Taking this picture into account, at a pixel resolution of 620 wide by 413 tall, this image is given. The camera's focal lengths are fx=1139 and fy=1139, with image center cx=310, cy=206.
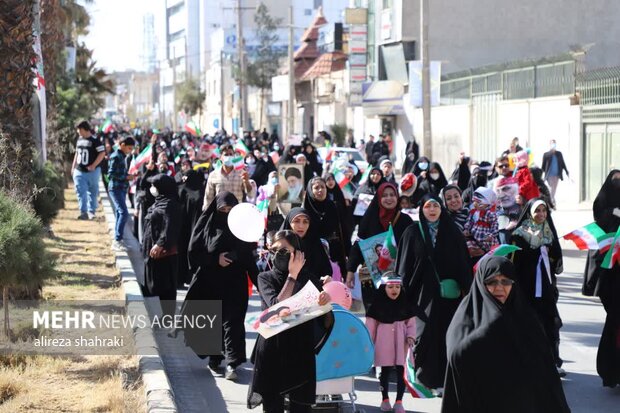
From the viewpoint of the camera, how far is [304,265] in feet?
22.6

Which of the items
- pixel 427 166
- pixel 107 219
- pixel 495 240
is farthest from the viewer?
pixel 107 219

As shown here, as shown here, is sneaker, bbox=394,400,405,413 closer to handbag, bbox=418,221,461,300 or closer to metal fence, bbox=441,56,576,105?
handbag, bbox=418,221,461,300

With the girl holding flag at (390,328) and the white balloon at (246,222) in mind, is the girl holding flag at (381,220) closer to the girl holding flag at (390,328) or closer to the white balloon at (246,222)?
the girl holding flag at (390,328)

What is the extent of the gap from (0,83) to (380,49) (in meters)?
39.9

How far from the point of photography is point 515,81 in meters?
35.4

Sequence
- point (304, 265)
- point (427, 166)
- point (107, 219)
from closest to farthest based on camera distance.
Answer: point (304, 265)
point (427, 166)
point (107, 219)

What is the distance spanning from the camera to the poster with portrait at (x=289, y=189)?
15.7 m

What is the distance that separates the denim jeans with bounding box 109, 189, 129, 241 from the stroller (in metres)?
10.3

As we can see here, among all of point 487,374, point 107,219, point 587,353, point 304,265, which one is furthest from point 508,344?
point 107,219

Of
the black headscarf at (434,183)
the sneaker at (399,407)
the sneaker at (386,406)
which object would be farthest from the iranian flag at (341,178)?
the sneaker at (399,407)

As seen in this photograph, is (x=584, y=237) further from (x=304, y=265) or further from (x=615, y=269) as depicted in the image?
(x=304, y=265)

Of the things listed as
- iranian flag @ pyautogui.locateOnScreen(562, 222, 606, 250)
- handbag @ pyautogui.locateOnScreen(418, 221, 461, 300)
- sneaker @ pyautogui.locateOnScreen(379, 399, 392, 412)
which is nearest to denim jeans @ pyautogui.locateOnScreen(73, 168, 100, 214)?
iranian flag @ pyautogui.locateOnScreen(562, 222, 606, 250)

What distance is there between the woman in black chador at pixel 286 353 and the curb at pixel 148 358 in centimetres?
96

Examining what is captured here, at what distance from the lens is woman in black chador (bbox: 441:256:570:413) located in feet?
17.5
